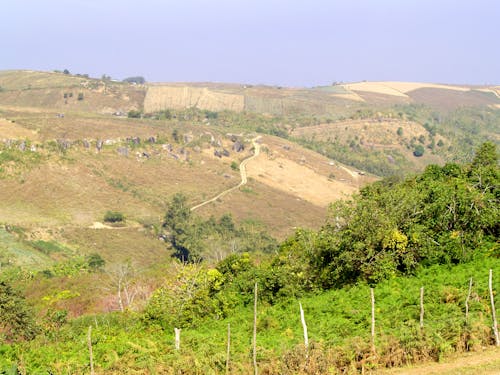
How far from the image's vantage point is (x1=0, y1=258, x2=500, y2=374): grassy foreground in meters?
15.5

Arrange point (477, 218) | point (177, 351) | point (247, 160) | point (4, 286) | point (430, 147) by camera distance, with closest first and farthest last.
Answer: point (177, 351)
point (477, 218)
point (4, 286)
point (247, 160)
point (430, 147)

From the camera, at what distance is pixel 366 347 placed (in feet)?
51.0

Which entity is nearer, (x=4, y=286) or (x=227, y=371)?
(x=227, y=371)

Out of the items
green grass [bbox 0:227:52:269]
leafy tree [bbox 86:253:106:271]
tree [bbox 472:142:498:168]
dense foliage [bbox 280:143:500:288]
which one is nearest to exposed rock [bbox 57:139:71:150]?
green grass [bbox 0:227:52:269]

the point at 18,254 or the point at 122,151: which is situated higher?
the point at 122,151

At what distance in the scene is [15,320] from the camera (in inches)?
1194

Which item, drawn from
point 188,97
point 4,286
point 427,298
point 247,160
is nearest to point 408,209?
point 427,298

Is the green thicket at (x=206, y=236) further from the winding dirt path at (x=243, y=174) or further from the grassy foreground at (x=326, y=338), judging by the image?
the grassy foreground at (x=326, y=338)

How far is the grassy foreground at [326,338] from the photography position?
609 inches

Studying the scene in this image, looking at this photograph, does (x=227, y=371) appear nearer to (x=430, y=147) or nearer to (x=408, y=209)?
(x=408, y=209)

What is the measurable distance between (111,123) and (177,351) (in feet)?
335

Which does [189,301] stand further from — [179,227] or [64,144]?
[64,144]

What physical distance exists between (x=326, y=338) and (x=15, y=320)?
18.2 metres

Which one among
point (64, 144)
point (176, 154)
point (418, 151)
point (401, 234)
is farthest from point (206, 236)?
point (418, 151)
